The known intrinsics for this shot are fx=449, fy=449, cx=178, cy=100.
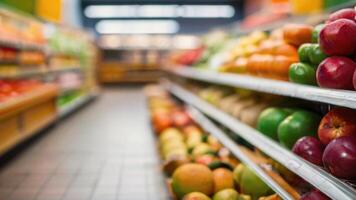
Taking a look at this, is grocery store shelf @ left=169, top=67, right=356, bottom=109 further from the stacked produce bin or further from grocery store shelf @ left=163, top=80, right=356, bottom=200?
grocery store shelf @ left=163, top=80, right=356, bottom=200

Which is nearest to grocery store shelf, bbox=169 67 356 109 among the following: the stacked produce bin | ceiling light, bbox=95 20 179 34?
the stacked produce bin

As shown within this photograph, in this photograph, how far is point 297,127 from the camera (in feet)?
7.75

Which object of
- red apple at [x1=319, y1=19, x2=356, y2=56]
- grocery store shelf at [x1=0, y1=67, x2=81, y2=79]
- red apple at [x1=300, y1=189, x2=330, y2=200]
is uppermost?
red apple at [x1=319, y1=19, x2=356, y2=56]

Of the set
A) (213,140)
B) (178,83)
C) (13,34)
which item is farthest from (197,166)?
(178,83)

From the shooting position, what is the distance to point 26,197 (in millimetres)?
3629

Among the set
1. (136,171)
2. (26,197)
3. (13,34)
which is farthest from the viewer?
(13,34)

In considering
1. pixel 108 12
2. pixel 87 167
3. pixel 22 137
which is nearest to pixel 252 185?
pixel 87 167

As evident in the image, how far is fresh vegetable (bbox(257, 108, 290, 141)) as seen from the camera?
8.87 feet

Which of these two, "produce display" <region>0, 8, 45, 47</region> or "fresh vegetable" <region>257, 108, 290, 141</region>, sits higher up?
"produce display" <region>0, 8, 45, 47</region>

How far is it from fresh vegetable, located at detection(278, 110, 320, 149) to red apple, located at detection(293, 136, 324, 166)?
0.17 meters

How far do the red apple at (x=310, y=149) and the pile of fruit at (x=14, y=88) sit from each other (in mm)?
3414

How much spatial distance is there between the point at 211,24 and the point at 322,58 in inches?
704

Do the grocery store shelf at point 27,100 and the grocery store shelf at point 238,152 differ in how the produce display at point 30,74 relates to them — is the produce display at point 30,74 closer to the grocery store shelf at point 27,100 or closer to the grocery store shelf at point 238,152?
the grocery store shelf at point 27,100

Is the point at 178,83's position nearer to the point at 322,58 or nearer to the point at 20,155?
the point at 20,155
